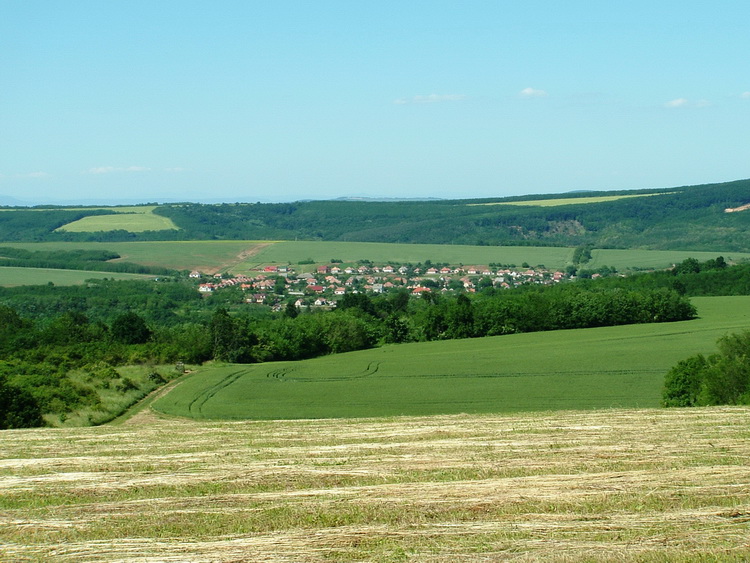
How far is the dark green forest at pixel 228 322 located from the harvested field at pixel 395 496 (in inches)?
840

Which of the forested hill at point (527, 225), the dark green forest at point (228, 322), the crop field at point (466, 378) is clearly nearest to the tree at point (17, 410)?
the dark green forest at point (228, 322)

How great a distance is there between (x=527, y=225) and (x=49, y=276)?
102 meters

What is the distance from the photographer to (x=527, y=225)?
174000mm

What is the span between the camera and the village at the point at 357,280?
102875mm

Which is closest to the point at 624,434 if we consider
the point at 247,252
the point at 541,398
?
the point at 541,398

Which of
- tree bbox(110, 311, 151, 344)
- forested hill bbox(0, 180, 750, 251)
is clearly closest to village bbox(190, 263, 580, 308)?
tree bbox(110, 311, 151, 344)

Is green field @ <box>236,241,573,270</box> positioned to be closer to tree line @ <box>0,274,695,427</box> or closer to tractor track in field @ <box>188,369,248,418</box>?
tree line @ <box>0,274,695,427</box>

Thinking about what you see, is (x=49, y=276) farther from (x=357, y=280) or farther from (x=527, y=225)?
(x=527, y=225)

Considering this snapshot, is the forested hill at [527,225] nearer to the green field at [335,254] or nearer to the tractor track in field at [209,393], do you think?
the green field at [335,254]

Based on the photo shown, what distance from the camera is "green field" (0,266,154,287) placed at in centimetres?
10019

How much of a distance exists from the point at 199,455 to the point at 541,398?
998 inches

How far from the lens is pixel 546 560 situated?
814 cm

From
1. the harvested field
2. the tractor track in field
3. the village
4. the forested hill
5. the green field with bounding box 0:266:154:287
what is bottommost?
the tractor track in field

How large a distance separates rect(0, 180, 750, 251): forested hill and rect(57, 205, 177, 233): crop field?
3155 mm
